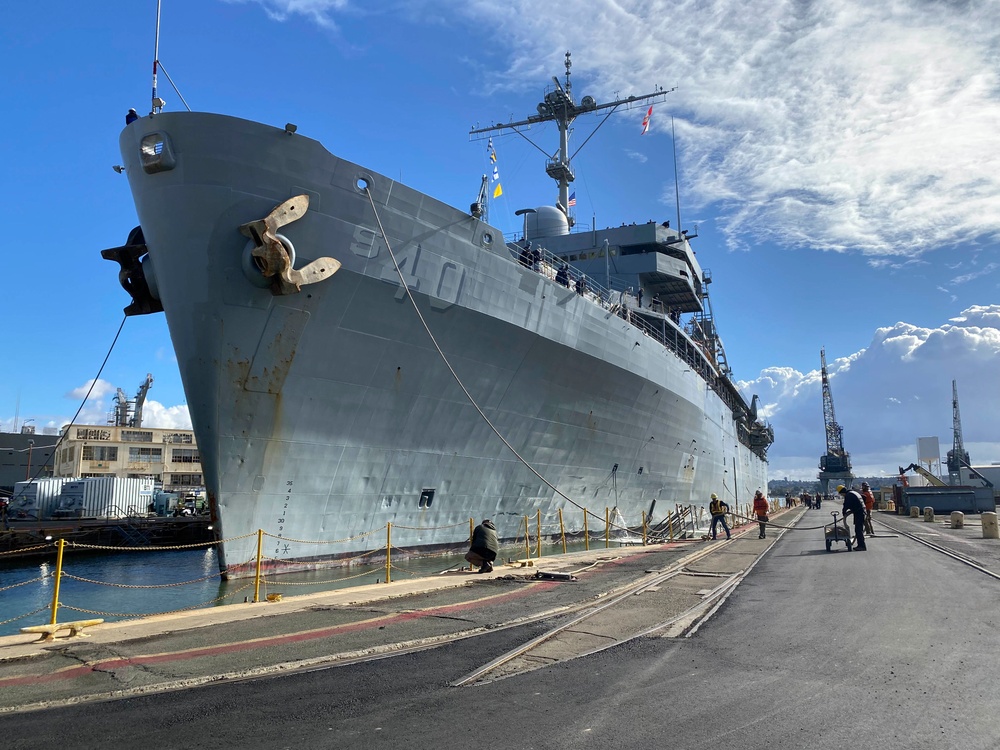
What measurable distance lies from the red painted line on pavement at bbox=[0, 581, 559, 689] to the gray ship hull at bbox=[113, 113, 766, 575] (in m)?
4.02

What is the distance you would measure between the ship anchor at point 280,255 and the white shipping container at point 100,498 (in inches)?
1056

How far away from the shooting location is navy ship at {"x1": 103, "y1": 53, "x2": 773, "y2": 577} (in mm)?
10414

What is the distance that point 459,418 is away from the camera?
13219 millimetres

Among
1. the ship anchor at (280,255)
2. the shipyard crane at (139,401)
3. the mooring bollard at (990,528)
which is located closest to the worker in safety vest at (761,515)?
the mooring bollard at (990,528)

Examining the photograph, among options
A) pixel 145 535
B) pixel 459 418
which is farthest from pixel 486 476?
pixel 145 535

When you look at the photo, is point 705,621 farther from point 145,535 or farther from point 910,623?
point 145,535

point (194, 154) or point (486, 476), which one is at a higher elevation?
point (194, 154)

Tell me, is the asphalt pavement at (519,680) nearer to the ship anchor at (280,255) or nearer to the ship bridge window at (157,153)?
the ship anchor at (280,255)

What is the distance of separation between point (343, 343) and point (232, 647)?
6262 millimetres

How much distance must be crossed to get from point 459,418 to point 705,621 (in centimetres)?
740

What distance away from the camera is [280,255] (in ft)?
33.3

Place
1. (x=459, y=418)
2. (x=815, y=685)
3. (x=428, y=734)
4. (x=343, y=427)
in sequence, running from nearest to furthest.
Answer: (x=428, y=734) → (x=815, y=685) → (x=343, y=427) → (x=459, y=418)

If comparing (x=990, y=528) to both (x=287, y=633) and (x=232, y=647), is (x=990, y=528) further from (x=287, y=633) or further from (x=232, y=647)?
(x=232, y=647)

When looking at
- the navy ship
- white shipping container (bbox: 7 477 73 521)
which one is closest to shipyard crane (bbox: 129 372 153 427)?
white shipping container (bbox: 7 477 73 521)
